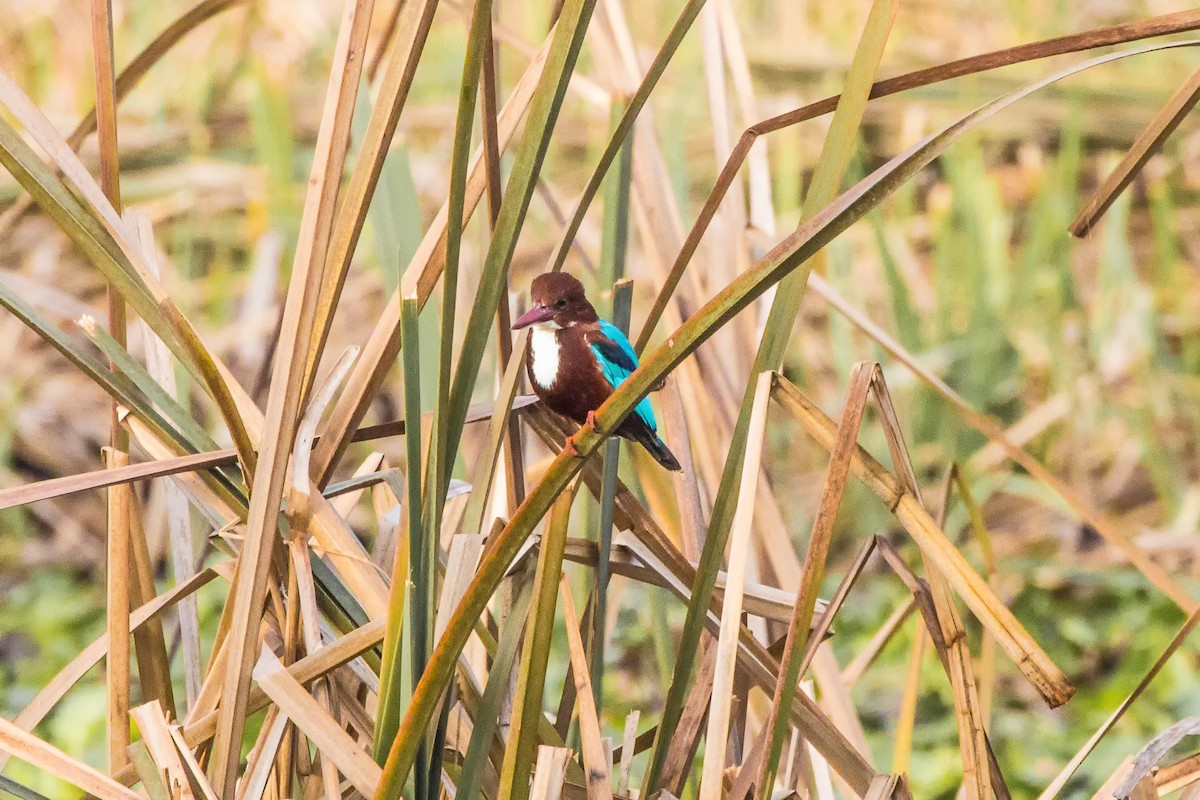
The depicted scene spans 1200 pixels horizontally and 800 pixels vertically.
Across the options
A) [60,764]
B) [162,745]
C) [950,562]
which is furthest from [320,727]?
[950,562]

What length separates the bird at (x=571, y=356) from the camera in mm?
1467

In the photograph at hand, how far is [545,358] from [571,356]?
1.3 inches

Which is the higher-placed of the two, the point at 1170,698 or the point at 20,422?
the point at 20,422

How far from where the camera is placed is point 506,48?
3.56 metres

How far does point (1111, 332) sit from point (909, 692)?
2.13 meters

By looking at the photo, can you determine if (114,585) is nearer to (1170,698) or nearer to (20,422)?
(1170,698)

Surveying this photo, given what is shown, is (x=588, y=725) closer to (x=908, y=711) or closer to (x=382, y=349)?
(x=382, y=349)

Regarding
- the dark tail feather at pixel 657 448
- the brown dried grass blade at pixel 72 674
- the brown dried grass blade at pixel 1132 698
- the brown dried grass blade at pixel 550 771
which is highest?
the dark tail feather at pixel 657 448

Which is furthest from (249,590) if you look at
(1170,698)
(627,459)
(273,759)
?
(1170,698)

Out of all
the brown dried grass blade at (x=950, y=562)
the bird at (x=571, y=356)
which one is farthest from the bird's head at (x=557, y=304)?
the brown dried grass blade at (x=950, y=562)

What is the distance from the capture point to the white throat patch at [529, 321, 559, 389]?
4.85 ft

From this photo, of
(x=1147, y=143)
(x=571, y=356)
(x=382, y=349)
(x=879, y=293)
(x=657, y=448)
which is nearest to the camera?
(x=1147, y=143)

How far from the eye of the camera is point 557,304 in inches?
59.9

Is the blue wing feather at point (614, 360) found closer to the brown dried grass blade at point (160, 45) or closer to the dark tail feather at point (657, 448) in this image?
the dark tail feather at point (657, 448)
